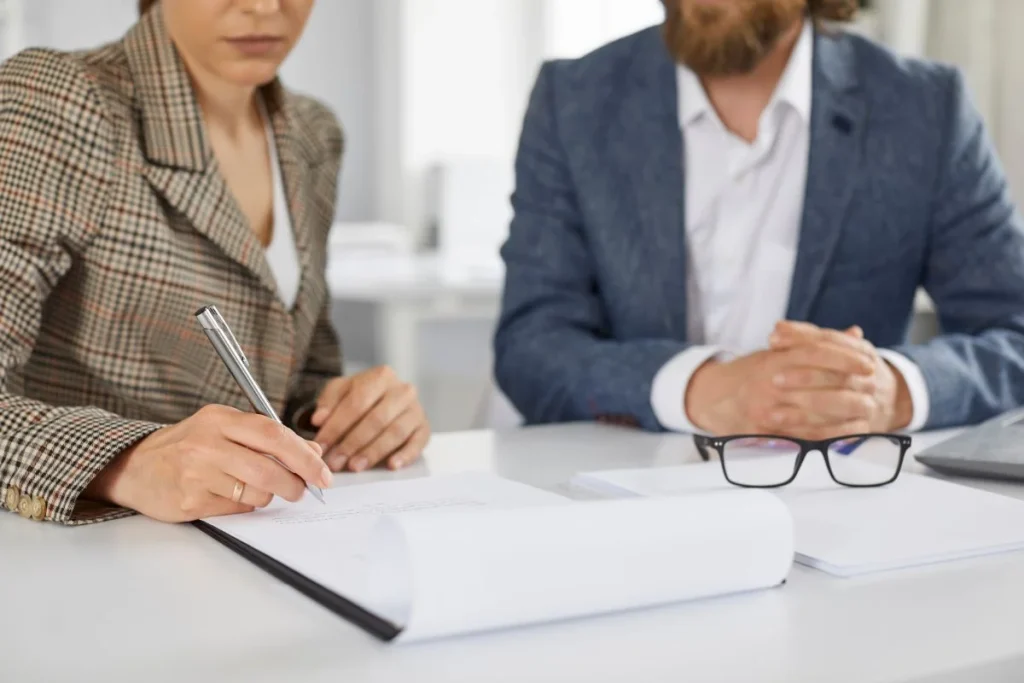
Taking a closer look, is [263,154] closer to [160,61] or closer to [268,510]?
[160,61]

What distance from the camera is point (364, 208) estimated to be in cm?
496

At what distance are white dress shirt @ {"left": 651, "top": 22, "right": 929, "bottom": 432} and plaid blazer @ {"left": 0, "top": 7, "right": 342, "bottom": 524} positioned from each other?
49cm

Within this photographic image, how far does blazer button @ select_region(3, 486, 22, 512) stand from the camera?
837 millimetres

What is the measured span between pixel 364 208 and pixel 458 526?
14.7ft

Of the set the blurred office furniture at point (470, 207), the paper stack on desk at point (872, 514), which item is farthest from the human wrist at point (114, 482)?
the blurred office furniture at point (470, 207)

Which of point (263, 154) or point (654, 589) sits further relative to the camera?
point (263, 154)

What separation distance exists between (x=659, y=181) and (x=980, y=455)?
1.98ft

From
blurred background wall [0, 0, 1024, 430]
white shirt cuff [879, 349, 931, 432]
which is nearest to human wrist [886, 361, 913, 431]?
white shirt cuff [879, 349, 931, 432]

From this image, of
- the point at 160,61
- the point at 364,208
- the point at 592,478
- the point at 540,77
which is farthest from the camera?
the point at 364,208

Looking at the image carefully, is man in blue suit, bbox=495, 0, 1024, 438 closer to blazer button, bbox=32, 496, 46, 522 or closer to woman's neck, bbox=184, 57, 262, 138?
woman's neck, bbox=184, 57, 262, 138

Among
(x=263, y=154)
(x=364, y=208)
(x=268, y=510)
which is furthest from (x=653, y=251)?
(x=364, y=208)

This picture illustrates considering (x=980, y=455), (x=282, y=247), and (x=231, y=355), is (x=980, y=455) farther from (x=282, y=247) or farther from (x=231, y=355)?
(x=282, y=247)

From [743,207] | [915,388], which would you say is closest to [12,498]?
[915,388]

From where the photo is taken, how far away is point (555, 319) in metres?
1.43
